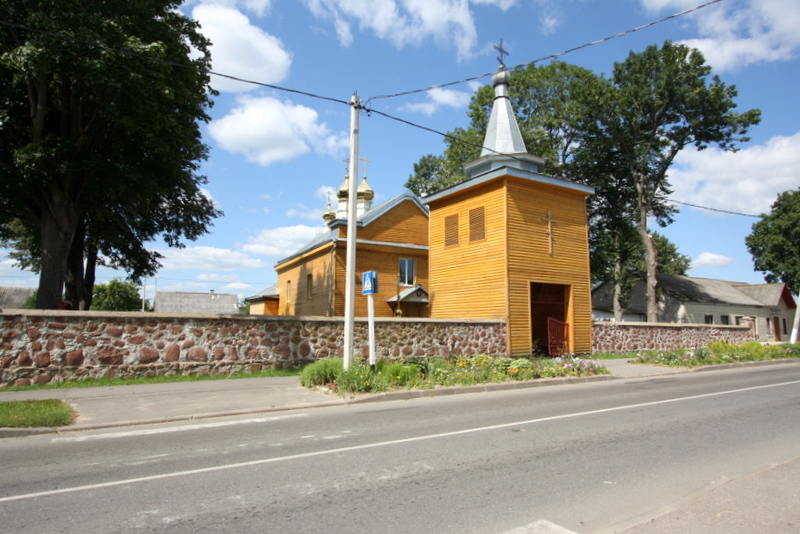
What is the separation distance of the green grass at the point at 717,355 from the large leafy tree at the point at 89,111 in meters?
18.1

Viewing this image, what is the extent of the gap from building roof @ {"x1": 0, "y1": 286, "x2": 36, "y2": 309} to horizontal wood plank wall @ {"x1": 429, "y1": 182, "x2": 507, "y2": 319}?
62311mm

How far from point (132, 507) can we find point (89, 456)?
246 cm

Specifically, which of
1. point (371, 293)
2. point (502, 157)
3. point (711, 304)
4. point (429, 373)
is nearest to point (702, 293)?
point (711, 304)

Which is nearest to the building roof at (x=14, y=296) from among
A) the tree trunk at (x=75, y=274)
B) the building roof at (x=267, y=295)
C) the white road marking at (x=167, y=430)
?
the building roof at (x=267, y=295)

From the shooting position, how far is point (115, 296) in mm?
64062

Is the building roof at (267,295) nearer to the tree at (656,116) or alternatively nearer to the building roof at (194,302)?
the building roof at (194,302)

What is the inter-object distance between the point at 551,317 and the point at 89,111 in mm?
19157

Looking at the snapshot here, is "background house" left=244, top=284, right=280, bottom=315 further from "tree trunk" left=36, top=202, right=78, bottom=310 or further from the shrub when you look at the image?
the shrub

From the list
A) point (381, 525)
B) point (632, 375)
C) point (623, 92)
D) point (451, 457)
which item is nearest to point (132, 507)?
point (381, 525)

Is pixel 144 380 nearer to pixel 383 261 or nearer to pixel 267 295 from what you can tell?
pixel 383 261

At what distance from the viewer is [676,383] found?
1430cm

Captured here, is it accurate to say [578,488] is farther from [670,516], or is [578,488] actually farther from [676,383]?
[676,383]

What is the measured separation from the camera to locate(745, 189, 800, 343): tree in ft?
173

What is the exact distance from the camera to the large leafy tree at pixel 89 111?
1429 centimetres
